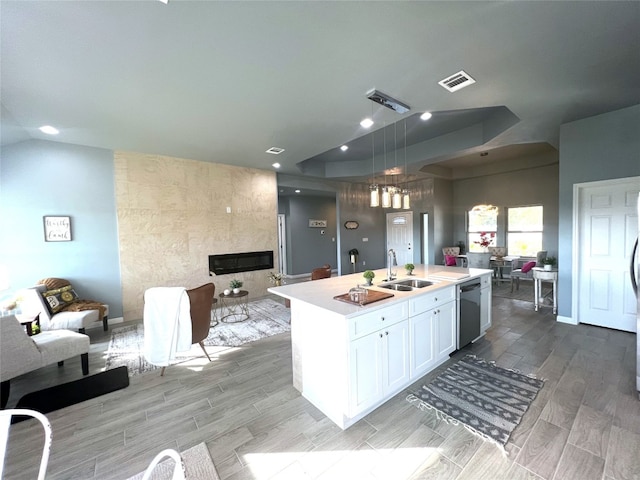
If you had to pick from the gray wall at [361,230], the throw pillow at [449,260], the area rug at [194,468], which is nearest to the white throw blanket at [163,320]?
the area rug at [194,468]

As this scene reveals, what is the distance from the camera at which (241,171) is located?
589 cm

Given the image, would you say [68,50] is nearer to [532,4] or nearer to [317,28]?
[317,28]

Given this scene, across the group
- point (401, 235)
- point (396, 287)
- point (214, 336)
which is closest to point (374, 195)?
point (396, 287)

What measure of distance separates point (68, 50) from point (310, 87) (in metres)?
1.98

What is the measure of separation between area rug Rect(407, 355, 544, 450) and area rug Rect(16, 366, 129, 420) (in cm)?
292

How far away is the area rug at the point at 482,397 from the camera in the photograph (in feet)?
6.50

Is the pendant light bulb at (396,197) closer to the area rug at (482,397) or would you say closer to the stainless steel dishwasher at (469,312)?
the stainless steel dishwasher at (469,312)

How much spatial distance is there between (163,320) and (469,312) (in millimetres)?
3455

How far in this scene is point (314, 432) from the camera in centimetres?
196

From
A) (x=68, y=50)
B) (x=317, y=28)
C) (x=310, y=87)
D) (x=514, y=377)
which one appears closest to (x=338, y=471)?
(x=514, y=377)

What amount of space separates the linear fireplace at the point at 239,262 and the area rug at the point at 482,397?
4411 mm

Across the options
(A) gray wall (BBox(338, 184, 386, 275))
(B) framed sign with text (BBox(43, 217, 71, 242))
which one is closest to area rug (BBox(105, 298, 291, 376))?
(B) framed sign with text (BBox(43, 217, 71, 242))

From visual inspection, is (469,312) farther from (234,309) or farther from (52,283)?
(52,283)

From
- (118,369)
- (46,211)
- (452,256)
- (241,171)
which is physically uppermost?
(241,171)
